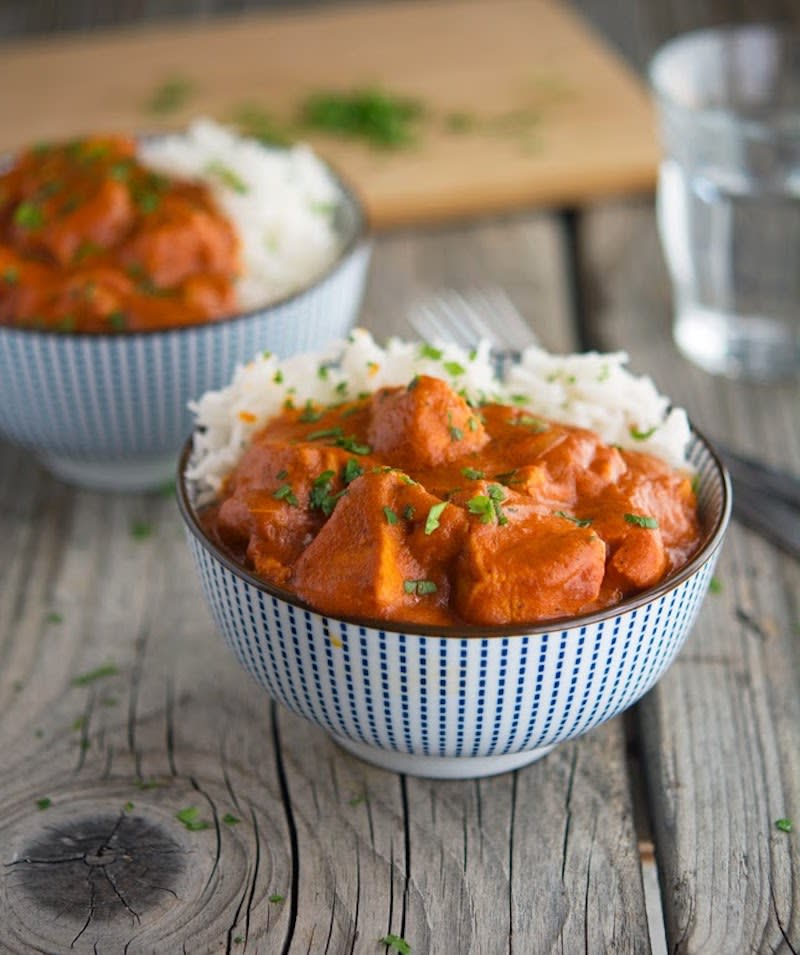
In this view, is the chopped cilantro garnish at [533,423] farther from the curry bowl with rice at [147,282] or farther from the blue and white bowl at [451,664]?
the curry bowl with rice at [147,282]

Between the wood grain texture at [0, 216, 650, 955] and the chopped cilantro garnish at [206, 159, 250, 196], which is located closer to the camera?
the wood grain texture at [0, 216, 650, 955]

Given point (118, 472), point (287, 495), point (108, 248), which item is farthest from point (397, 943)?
point (108, 248)

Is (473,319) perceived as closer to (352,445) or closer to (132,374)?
(132,374)

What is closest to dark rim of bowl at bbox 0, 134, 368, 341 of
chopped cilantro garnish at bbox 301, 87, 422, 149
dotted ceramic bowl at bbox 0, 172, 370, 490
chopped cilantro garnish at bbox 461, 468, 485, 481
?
dotted ceramic bowl at bbox 0, 172, 370, 490

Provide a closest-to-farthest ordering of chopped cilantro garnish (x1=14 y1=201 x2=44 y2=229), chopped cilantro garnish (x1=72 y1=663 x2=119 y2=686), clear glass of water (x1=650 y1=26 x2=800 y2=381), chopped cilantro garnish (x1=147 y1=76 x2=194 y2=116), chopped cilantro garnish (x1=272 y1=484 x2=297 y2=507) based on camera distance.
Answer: chopped cilantro garnish (x1=272 y1=484 x2=297 y2=507)
chopped cilantro garnish (x1=72 y1=663 x2=119 y2=686)
chopped cilantro garnish (x1=14 y1=201 x2=44 y2=229)
clear glass of water (x1=650 y1=26 x2=800 y2=381)
chopped cilantro garnish (x1=147 y1=76 x2=194 y2=116)

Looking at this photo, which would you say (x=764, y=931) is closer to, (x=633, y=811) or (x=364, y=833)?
(x=633, y=811)

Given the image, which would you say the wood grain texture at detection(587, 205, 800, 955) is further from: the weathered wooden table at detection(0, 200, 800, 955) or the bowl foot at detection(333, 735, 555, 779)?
the bowl foot at detection(333, 735, 555, 779)

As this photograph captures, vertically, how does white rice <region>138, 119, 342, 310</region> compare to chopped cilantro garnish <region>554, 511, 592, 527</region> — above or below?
below
